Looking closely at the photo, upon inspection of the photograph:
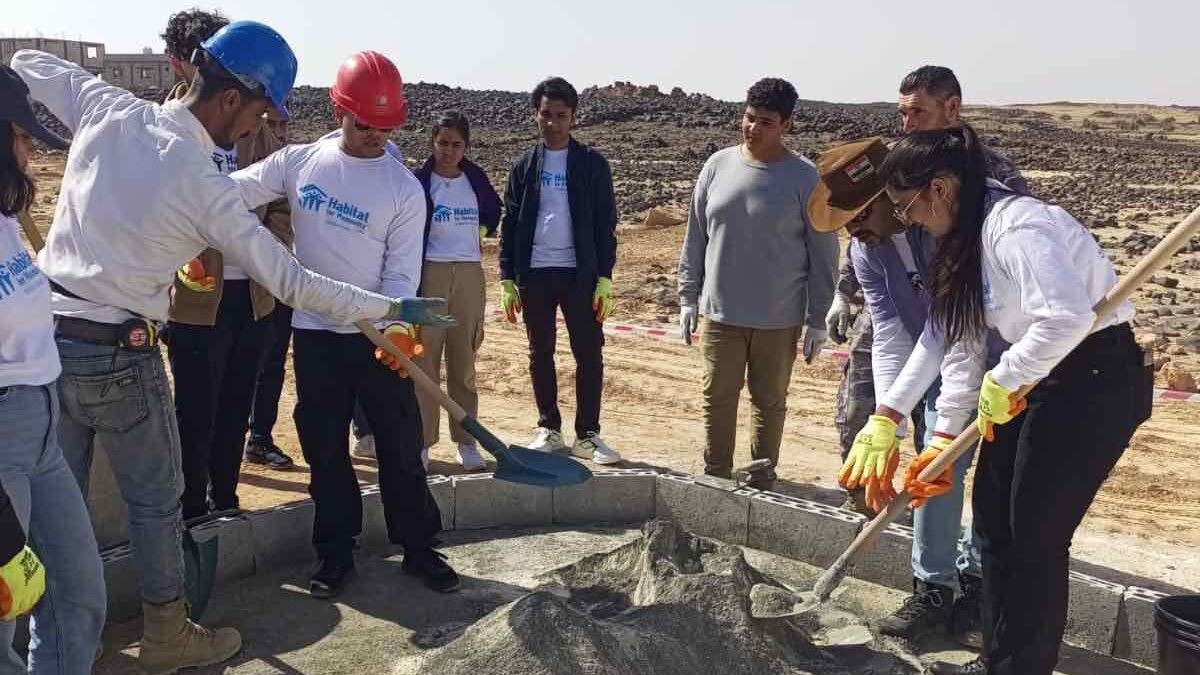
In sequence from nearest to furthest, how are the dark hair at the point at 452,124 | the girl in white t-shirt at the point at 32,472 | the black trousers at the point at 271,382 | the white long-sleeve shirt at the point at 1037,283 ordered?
the girl in white t-shirt at the point at 32,472
the white long-sleeve shirt at the point at 1037,283
the black trousers at the point at 271,382
the dark hair at the point at 452,124

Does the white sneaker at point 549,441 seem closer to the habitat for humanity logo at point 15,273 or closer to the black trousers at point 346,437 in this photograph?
the black trousers at point 346,437

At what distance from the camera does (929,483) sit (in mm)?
3293

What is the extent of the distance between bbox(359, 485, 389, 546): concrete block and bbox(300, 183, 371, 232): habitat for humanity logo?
1.29 metres

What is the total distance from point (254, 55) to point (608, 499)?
2509 millimetres

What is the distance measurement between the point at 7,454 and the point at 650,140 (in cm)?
2515

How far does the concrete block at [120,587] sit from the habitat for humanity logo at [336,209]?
134 cm

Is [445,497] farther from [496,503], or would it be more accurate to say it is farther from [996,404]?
[996,404]

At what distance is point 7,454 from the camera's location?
2.39 meters

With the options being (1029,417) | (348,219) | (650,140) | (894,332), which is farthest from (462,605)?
(650,140)

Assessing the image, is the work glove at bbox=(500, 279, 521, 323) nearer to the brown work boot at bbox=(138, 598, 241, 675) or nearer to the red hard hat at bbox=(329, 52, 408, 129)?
the red hard hat at bbox=(329, 52, 408, 129)

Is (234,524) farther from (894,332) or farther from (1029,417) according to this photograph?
(1029,417)

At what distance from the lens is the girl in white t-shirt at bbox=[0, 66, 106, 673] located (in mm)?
2287

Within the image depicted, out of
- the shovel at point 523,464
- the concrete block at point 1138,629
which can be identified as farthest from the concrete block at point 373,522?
the concrete block at point 1138,629

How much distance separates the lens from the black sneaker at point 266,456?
5.73m
